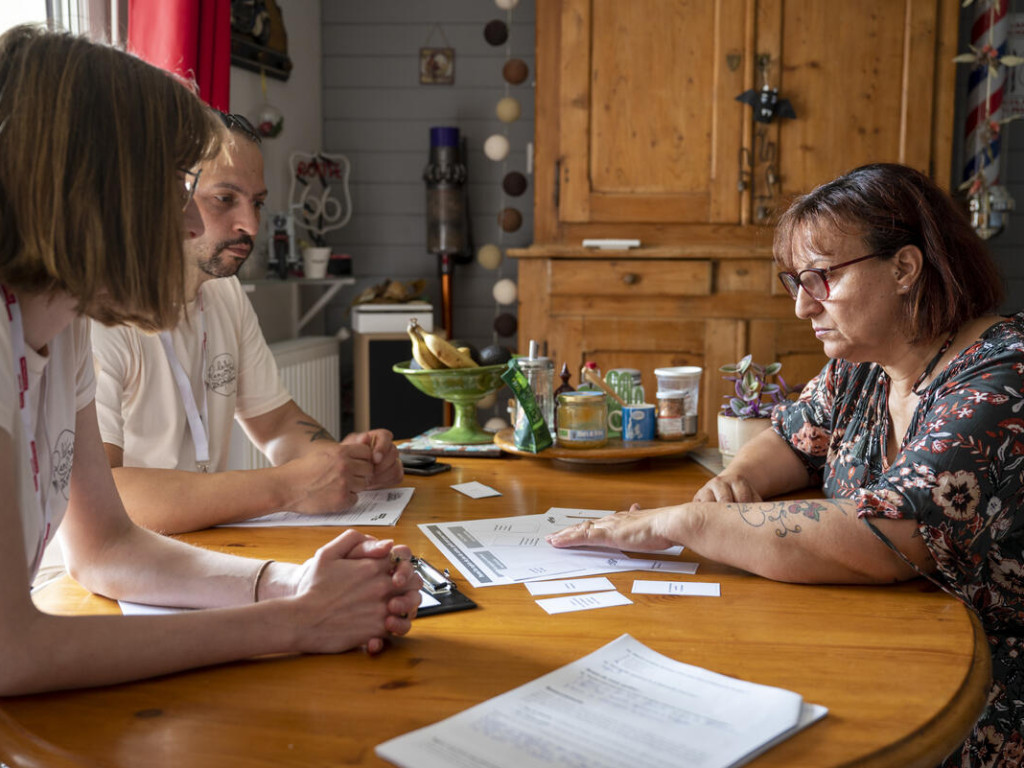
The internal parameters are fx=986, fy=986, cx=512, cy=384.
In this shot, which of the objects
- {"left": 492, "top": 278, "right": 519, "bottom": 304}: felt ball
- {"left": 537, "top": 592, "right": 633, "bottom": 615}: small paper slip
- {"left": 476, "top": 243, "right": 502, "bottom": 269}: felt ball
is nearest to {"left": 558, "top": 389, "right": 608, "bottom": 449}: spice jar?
{"left": 537, "top": 592, "right": 633, "bottom": 615}: small paper slip

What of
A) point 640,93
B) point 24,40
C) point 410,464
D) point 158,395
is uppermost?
point 640,93

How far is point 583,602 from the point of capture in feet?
3.90

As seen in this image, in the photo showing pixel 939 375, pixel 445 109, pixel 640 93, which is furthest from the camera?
pixel 445 109

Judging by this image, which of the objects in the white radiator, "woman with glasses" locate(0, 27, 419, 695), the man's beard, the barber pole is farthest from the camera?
the barber pole

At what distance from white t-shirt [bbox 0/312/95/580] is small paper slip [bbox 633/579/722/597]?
2.26 ft

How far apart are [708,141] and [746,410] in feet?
6.29

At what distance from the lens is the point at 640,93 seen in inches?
142

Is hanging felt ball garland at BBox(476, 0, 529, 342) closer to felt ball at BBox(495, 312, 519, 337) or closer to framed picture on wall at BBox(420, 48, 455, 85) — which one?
felt ball at BBox(495, 312, 519, 337)

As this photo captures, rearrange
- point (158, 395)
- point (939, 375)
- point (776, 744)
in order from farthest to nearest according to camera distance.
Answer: point (158, 395), point (939, 375), point (776, 744)

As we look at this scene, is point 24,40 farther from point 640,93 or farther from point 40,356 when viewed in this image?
point 640,93

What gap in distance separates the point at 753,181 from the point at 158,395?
8.04ft

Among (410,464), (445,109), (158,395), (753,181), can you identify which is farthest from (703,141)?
(158,395)

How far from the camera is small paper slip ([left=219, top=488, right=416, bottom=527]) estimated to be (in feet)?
5.10

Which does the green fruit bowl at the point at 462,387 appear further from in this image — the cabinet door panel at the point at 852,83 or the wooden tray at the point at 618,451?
the cabinet door panel at the point at 852,83
